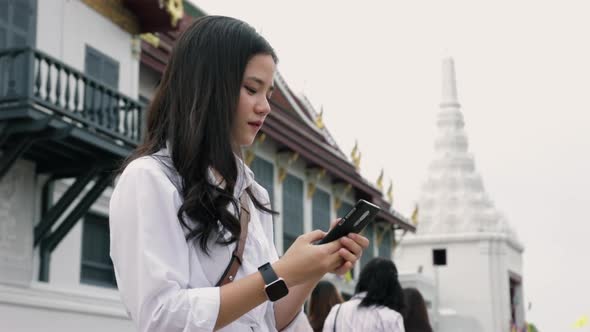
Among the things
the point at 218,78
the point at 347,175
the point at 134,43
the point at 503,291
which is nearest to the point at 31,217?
the point at 134,43

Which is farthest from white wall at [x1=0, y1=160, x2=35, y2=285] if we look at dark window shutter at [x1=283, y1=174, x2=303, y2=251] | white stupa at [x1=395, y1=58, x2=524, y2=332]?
white stupa at [x1=395, y1=58, x2=524, y2=332]

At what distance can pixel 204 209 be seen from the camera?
226 cm

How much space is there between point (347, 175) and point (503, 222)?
25.5 meters

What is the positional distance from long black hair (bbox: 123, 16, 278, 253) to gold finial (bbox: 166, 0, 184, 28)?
14431 millimetres

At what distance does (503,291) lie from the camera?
47.5 metres

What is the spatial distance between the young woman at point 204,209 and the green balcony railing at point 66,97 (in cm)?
1024

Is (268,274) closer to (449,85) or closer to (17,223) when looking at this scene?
(17,223)

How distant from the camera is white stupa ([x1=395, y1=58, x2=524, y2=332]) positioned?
4731 cm

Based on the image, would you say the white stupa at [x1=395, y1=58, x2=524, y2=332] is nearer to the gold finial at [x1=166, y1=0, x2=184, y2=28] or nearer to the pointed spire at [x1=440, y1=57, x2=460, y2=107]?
the pointed spire at [x1=440, y1=57, x2=460, y2=107]

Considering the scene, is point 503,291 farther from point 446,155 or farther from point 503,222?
point 446,155

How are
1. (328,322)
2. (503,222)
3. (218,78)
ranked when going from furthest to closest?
(503,222) → (328,322) → (218,78)

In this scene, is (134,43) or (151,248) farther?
(134,43)

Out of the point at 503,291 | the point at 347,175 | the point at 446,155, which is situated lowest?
the point at 503,291

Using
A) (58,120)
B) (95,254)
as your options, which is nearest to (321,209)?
(95,254)
